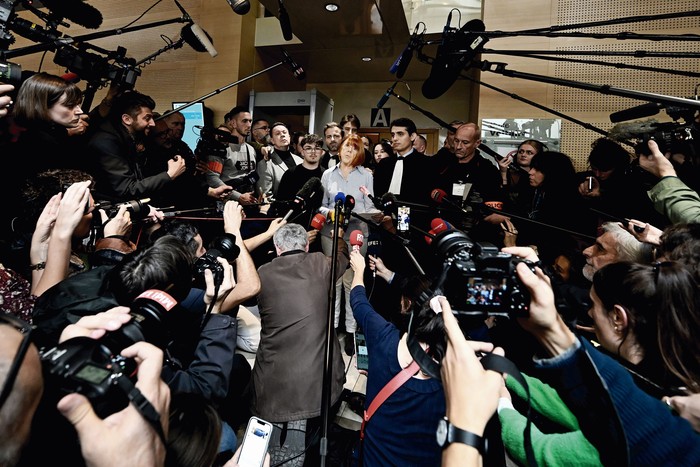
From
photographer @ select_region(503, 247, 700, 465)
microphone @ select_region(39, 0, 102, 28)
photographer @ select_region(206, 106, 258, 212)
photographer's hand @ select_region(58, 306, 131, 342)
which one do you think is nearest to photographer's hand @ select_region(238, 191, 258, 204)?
photographer @ select_region(206, 106, 258, 212)

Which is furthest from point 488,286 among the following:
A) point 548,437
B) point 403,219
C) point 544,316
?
point 403,219

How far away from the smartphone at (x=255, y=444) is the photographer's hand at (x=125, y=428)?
0.48 meters

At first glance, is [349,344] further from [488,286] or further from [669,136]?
[669,136]

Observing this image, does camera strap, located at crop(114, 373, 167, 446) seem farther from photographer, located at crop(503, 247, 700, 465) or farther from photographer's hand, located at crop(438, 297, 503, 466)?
photographer, located at crop(503, 247, 700, 465)

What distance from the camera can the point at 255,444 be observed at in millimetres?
1129

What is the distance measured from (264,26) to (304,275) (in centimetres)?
542

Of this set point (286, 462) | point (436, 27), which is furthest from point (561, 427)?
point (436, 27)

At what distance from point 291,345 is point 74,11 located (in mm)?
3376

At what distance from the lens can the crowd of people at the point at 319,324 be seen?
66 cm

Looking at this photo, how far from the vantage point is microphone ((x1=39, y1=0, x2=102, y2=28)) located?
273 centimetres

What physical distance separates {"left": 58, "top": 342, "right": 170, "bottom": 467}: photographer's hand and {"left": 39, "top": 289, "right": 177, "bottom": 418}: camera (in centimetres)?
2

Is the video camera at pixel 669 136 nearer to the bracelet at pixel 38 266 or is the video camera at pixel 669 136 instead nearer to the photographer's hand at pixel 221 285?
the photographer's hand at pixel 221 285

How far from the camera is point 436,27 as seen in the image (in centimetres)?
494

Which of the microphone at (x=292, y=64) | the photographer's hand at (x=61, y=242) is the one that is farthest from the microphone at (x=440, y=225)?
the microphone at (x=292, y=64)
